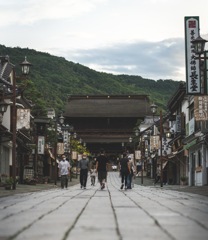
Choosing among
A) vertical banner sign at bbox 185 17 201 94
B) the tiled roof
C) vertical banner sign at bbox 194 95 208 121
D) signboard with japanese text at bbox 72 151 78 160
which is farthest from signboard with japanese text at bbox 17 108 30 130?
the tiled roof

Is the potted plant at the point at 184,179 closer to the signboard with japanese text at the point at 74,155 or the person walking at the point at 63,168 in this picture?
the person walking at the point at 63,168

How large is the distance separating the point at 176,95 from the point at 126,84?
10347cm

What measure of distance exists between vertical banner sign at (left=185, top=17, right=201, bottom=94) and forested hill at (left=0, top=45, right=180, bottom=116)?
247ft

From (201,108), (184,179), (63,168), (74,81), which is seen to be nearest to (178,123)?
(184,179)

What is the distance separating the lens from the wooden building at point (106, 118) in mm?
93750

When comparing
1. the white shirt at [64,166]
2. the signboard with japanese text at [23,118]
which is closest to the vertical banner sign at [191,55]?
the white shirt at [64,166]

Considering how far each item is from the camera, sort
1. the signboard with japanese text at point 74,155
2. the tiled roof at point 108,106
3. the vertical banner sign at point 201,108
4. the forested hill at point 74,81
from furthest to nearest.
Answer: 1. the forested hill at point 74,81
2. the tiled roof at point 108,106
3. the signboard with japanese text at point 74,155
4. the vertical banner sign at point 201,108

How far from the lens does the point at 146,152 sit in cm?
6581

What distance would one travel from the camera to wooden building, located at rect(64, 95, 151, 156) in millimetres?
93750

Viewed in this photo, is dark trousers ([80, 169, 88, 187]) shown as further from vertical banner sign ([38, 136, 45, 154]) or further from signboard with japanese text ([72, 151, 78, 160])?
signboard with japanese text ([72, 151, 78, 160])

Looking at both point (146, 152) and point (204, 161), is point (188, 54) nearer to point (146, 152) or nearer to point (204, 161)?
point (204, 161)

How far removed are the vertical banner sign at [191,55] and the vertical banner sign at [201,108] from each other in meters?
2.41

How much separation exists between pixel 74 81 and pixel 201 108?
Answer: 103 m

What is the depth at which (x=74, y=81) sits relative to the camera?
13162cm
